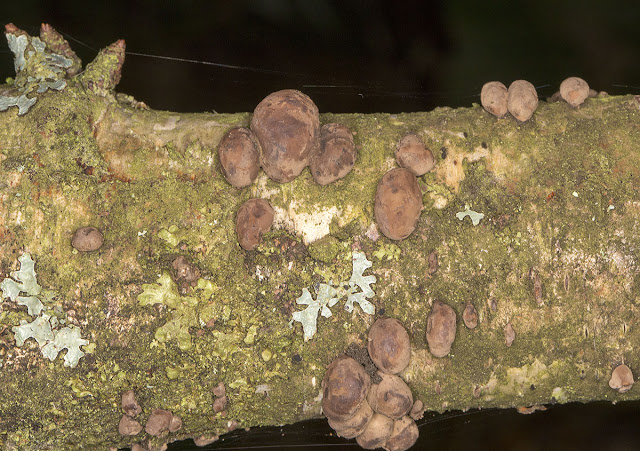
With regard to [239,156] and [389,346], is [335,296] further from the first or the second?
[239,156]

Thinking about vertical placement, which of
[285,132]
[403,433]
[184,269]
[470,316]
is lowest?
[403,433]

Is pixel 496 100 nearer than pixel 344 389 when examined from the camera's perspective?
No

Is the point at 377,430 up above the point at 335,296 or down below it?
below

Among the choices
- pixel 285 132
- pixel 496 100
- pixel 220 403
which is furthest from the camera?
pixel 496 100

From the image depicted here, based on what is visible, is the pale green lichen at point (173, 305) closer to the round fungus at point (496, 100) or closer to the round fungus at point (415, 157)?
the round fungus at point (415, 157)

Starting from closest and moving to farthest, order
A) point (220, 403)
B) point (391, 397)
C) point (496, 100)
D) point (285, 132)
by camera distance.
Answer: point (285, 132)
point (391, 397)
point (220, 403)
point (496, 100)

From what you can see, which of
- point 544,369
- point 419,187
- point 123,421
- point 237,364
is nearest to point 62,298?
point 123,421

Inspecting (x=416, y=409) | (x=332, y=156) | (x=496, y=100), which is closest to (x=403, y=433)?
(x=416, y=409)

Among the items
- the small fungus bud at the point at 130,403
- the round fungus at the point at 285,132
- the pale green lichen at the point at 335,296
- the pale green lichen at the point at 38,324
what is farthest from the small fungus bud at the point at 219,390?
the round fungus at the point at 285,132

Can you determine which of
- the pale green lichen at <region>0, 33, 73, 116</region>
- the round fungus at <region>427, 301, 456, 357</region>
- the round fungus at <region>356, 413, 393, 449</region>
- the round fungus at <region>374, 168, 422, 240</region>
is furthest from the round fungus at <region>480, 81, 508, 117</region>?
the pale green lichen at <region>0, 33, 73, 116</region>
